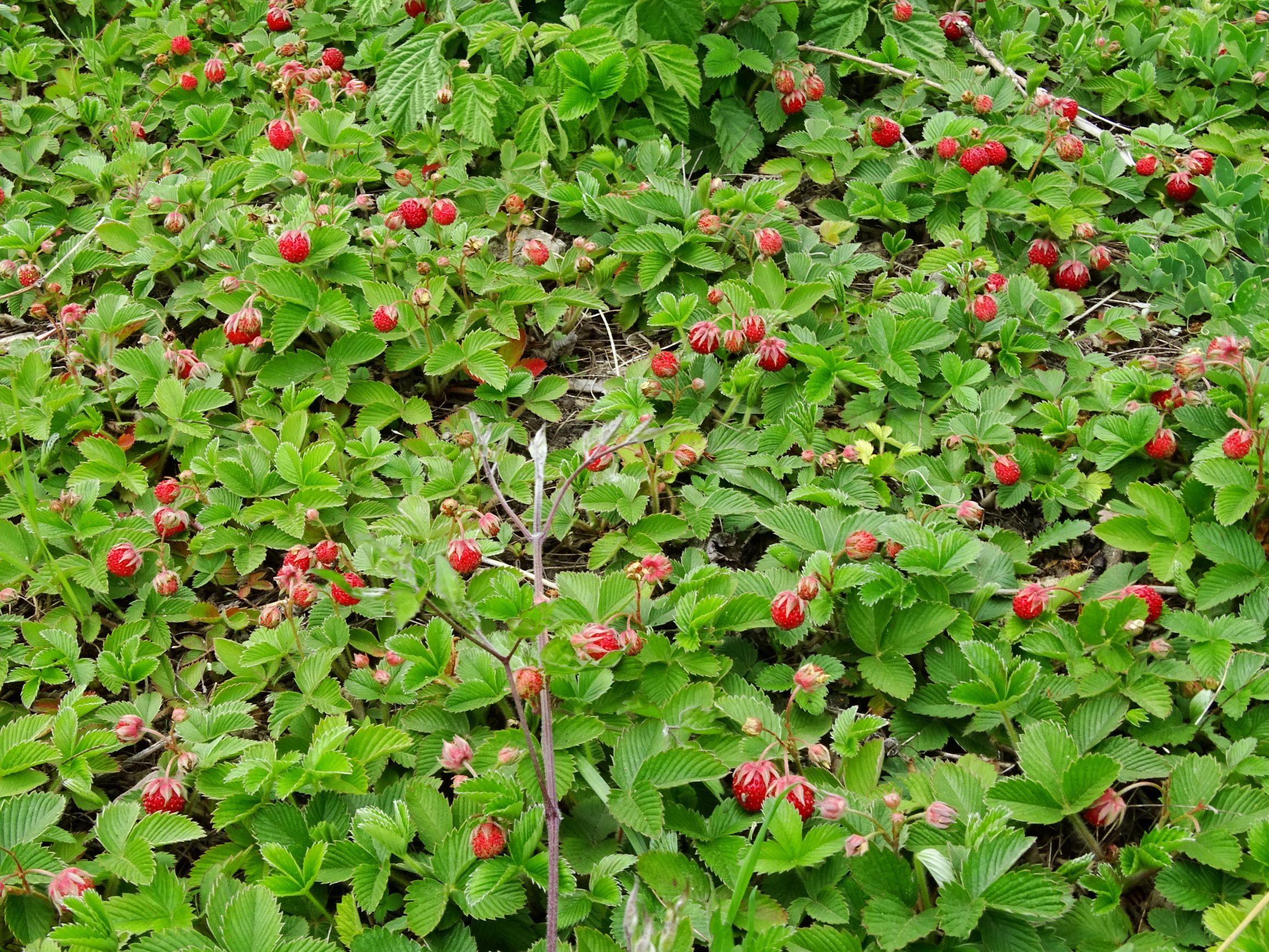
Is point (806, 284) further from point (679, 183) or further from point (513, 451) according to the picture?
point (513, 451)

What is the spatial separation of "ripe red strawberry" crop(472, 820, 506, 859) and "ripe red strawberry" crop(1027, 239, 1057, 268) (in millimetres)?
2608

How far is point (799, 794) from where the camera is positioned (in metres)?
1.96

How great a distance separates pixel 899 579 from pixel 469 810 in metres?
1.07

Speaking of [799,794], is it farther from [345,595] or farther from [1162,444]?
[1162,444]

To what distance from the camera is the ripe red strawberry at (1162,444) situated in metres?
2.67

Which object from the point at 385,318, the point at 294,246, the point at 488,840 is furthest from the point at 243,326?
the point at 488,840

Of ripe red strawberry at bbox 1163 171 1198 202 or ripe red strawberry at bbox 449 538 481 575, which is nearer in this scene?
ripe red strawberry at bbox 449 538 481 575

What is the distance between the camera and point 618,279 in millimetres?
3383

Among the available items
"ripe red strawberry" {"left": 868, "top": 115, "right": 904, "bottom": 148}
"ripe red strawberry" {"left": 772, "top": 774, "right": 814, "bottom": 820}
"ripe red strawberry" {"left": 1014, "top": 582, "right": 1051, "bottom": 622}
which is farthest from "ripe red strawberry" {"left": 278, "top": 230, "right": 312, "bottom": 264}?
"ripe red strawberry" {"left": 1014, "top": 582, "right": 1051, "bottom": 622}

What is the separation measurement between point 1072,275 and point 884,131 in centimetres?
85

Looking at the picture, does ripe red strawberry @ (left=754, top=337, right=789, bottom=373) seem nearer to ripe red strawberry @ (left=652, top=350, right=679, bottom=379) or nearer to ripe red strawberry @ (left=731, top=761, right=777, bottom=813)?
ripe red strawberry @ (left=652, top=350, right=679, bottom=379)

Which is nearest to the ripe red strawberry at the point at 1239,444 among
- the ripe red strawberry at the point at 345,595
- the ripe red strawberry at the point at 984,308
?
the ripe red strawberry at the point at 984,308

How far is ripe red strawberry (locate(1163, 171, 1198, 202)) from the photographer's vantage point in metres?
3.54

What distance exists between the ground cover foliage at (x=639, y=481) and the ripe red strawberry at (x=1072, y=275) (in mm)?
54
